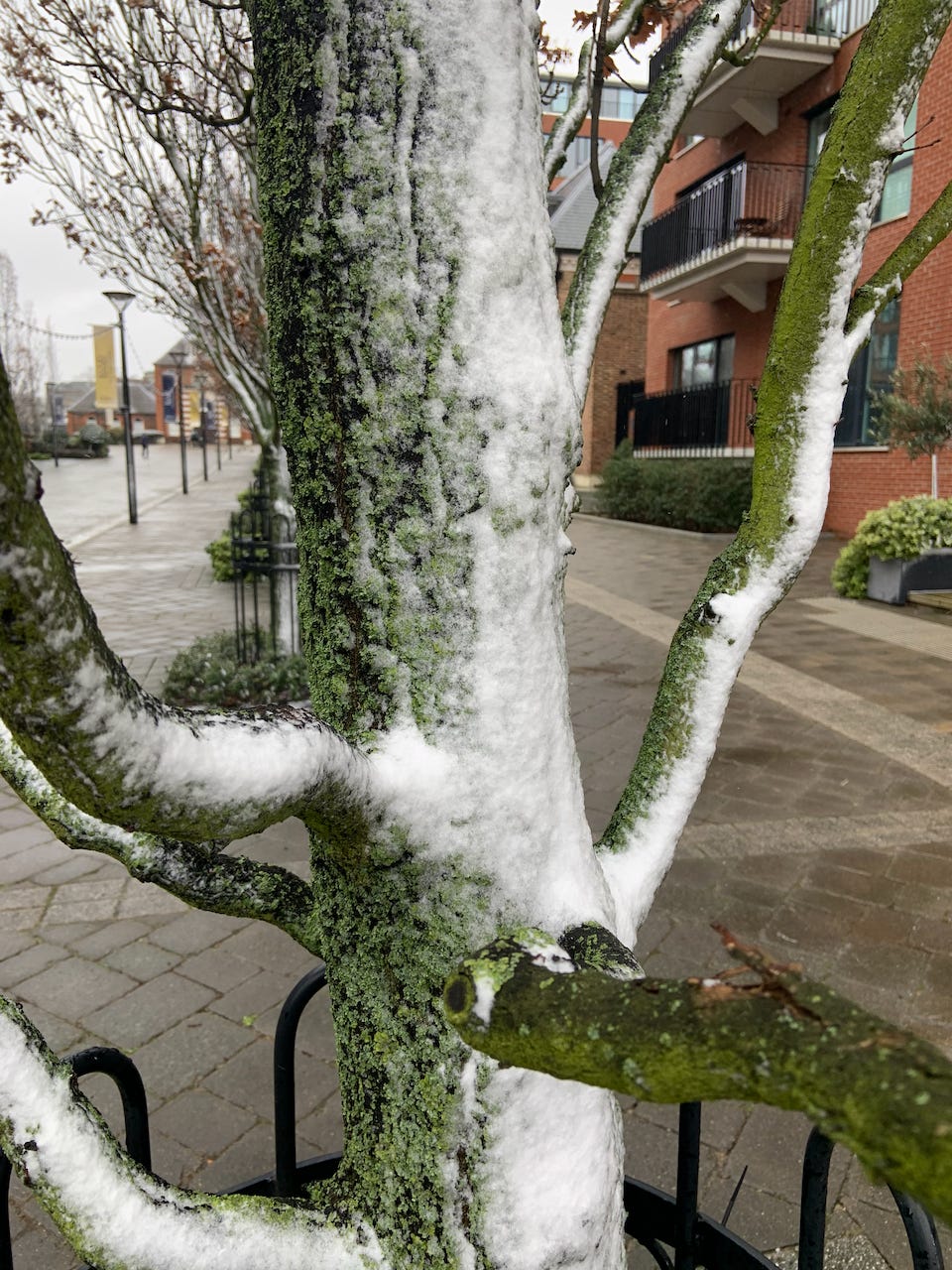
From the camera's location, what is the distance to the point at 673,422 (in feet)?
68.1

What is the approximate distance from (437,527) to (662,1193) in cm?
152

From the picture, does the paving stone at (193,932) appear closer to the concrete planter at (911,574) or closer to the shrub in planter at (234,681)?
the shrub in planter at (234,681)

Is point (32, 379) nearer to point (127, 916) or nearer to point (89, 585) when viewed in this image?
point (89, 585)

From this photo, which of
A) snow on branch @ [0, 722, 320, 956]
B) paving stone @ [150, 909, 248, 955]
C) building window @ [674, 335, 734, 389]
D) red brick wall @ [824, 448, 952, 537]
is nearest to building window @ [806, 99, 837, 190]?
building window @ [674, 335, 734, 389]

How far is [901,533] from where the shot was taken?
10930 millimetres

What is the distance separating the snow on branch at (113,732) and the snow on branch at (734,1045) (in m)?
0.24

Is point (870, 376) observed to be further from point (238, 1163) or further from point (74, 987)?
point (238, 1163)

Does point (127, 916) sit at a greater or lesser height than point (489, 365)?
lesser

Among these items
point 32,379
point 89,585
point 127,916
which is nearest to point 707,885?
point 127,916

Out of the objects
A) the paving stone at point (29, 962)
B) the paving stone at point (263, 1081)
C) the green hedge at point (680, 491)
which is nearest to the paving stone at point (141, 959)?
the paving stone at point (29, 962)

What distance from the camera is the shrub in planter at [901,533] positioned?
10891 millimetres

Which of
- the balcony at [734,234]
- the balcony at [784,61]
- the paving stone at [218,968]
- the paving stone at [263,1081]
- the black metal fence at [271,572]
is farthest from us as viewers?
the balcony at [734,234]

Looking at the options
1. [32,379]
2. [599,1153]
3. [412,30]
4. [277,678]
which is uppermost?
[32,379]

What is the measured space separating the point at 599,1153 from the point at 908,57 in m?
1.54
